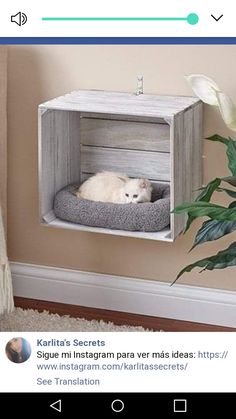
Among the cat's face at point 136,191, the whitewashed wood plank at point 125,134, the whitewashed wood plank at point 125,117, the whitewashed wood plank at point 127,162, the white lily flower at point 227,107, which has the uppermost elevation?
the white lily flower at point 227,107

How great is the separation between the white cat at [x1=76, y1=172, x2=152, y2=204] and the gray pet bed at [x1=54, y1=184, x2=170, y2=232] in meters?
0.03

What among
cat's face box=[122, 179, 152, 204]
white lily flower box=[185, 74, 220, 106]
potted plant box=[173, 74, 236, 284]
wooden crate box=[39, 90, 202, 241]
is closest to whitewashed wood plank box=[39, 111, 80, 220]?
wooden crate box=[39, 90, 202, 241]

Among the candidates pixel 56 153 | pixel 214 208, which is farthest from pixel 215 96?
pixel 56 153

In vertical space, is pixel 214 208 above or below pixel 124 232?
above

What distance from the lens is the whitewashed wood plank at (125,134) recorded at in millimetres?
1726

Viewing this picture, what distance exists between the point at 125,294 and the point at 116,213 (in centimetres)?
31

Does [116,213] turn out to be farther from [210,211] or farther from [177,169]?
[210,211]

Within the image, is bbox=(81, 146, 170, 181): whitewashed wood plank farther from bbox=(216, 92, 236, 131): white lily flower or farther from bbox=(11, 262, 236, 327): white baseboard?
bbox=(216, 92, 236, 131): white lily flower

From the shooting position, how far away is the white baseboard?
71.2 inches
